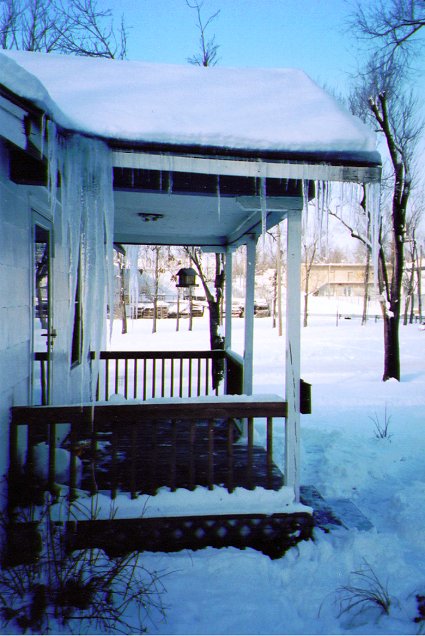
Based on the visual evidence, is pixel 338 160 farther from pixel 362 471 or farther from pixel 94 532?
pixel 362 471

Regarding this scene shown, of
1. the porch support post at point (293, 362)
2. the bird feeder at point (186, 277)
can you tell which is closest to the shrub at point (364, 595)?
the porch support post at point (293, 362)

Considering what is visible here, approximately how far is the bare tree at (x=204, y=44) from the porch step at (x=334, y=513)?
12621 mm

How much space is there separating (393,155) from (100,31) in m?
9.23

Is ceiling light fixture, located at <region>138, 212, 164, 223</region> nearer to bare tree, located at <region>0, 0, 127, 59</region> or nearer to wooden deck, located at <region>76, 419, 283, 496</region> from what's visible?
wooden deck, located at <region>76, 419, 283, 496</region>

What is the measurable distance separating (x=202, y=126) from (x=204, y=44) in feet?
39.1

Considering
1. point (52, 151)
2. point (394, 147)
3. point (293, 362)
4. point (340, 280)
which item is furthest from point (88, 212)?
point (340, 280)

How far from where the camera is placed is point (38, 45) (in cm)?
1463

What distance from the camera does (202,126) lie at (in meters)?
3.25

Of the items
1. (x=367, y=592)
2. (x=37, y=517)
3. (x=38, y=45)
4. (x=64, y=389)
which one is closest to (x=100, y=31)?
(x=38, y=45)

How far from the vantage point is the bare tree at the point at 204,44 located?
500 inches

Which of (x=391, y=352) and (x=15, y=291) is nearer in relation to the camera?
(x=15, y=291)

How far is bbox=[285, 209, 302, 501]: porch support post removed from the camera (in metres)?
3.85

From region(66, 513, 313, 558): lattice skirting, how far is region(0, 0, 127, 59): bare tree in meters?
14.1

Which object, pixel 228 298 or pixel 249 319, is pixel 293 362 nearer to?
pixel 249 319
